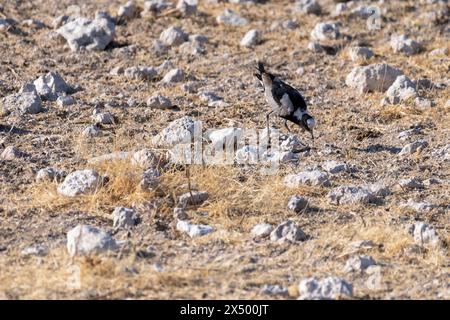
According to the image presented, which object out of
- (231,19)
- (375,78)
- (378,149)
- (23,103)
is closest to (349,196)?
(378,149)

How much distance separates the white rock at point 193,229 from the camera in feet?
21.9

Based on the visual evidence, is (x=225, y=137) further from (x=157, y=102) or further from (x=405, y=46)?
(x=405, y=46)

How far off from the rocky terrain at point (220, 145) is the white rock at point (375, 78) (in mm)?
16

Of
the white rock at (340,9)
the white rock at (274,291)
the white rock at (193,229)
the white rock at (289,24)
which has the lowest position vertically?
the white rock at (340,9)

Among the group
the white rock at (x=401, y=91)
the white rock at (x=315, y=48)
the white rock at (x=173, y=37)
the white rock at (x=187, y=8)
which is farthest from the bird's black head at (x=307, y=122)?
the white rock at (x=187, y=8)

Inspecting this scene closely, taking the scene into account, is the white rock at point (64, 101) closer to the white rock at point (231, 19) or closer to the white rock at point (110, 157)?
the white rock at point (110, 157)

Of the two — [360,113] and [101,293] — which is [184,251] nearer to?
[101,293]

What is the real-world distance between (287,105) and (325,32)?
2846 millimetres

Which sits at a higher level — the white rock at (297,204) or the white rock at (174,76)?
the white rock at (297,204)

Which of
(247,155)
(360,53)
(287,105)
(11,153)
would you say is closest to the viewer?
(11,153)

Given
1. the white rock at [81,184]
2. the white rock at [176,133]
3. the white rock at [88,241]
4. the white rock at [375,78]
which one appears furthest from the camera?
the white rock at [375,78]

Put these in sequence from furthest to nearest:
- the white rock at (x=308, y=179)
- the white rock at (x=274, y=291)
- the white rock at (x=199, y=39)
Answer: the white rock at (x=199, y=39) < the white rock at (x=308, y=179) < the white rock at (x=274, y=291)

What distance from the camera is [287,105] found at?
8.77m

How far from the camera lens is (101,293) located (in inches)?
226
